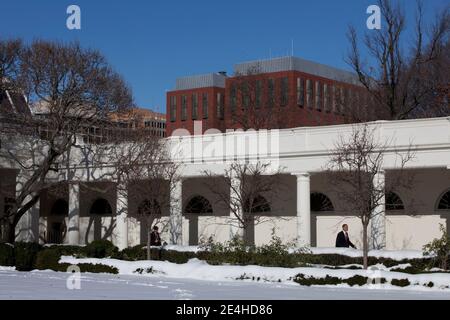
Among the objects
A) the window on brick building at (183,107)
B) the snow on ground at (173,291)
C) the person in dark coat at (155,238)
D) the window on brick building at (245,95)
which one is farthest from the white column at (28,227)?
the window on brick building at (183,107)

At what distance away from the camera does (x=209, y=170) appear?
35.2m

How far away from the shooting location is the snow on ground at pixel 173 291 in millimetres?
16188

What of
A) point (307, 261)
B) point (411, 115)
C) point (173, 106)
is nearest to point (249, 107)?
point (411, 115)

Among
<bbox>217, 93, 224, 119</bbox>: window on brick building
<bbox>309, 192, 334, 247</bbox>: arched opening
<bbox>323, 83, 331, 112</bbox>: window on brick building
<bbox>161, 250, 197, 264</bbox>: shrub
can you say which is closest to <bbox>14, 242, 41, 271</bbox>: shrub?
<bbox>161, 250, 197, 264</bbox>: shrub

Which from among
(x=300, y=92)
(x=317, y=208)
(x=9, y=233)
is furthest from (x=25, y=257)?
(x=300, y=92)

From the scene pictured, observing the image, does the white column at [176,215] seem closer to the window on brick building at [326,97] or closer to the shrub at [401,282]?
the shrub at [401,282]

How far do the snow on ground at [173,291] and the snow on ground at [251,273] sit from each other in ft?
1.65

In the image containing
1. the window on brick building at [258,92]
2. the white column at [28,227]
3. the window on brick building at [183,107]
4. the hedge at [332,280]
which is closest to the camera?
the hedge at [332,280]

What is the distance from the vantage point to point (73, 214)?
40.5 metres

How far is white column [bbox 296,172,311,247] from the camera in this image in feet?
107

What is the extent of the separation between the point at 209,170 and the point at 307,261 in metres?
11.7

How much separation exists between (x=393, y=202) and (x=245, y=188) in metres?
7.08

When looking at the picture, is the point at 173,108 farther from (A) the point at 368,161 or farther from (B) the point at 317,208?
(A) the point at 368,161
